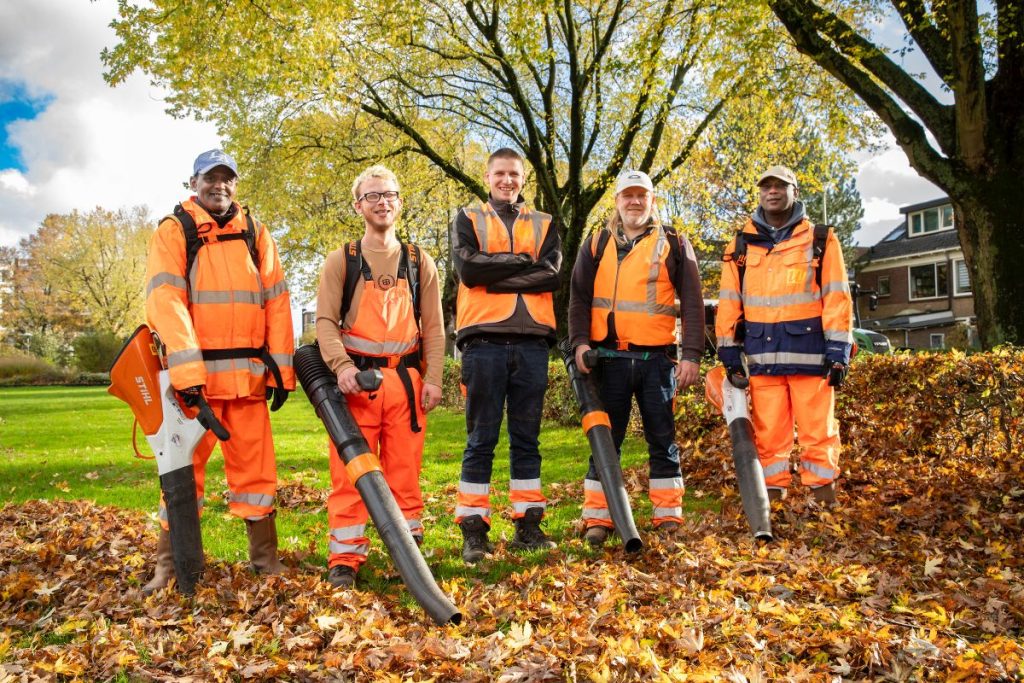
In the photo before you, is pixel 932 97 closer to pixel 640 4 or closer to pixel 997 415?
pixel 997 415

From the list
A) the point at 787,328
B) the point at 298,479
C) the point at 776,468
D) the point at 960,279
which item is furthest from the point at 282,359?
the point at 960,279

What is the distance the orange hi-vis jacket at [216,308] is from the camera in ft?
12.6

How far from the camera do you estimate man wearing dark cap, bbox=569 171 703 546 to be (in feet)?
16.0

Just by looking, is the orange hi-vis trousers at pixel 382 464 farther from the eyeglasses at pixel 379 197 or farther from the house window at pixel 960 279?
the house window at pixel 960 279

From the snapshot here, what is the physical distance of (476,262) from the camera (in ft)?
15.0

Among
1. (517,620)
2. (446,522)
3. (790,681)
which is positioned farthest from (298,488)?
(790,681)

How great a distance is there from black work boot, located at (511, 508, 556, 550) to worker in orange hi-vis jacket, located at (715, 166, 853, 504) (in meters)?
1.66

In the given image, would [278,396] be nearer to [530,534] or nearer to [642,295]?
[530,534]

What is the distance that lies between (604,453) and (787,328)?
1.53m

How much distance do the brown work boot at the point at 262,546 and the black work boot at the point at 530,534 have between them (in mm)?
1492

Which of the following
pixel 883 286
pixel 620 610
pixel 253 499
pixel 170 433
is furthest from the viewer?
pixel 883 286

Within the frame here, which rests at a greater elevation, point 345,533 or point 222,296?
point 222,296

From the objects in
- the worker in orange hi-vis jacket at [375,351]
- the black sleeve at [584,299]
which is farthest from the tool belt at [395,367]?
the black sleeve at [584,299]

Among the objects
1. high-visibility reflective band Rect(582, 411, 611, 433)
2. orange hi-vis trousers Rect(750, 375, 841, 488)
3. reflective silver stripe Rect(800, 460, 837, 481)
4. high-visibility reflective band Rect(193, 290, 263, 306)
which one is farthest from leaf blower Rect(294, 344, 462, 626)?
reflective silver stripe Rect(800, 460, 837, 481)
